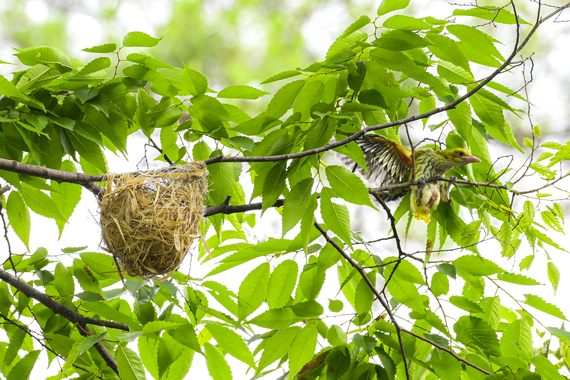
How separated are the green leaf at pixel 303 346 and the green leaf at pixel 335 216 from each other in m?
0.34

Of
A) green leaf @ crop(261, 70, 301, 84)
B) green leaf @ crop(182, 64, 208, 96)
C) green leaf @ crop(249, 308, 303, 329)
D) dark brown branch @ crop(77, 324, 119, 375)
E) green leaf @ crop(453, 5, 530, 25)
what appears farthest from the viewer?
dark brown branch @ crop(77, 324, 119, 375)

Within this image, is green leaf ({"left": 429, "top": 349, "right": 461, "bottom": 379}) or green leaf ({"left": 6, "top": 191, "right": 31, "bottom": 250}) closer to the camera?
green leaf ({"left": 429, "top": 349, "right": 461, "bottom": 379})

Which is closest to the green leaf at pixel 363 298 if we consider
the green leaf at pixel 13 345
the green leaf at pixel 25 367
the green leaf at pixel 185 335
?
the green leaf at pixel 185 335

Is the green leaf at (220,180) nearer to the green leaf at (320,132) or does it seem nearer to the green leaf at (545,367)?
the green leaf at (320,132)

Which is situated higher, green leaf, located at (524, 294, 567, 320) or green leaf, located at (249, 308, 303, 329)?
A: green leaf, located at (524, 294, 567, 320)

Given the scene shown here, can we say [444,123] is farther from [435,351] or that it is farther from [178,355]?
[178,355]

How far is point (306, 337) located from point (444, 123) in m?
0.94

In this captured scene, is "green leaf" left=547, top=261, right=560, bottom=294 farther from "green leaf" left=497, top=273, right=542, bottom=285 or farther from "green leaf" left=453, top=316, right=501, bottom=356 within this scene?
"green leaf" left=453, top=316, right=501, bottom=356

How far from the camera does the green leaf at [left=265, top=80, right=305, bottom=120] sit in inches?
54.7

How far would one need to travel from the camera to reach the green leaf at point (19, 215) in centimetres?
189

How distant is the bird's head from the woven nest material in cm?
110

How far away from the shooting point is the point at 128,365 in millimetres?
1439

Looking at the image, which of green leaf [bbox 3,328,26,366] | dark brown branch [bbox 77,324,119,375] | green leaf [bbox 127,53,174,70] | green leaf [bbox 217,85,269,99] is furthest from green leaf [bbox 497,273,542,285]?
green leaf [bbox 3,328,26,366]

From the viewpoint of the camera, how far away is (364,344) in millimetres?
1467
